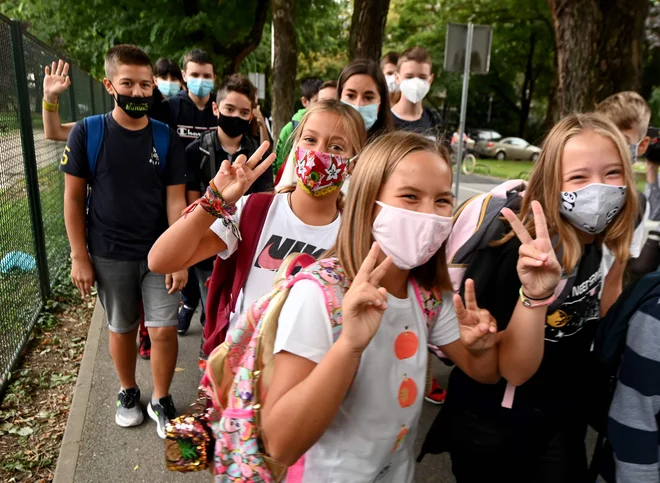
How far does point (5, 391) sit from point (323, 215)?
2.90 metres

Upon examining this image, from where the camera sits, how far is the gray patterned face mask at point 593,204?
186 centimetres

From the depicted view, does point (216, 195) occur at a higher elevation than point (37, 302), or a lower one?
higher

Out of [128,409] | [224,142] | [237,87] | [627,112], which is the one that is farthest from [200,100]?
[627,112]

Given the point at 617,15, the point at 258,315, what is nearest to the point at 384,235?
the point at 258,315

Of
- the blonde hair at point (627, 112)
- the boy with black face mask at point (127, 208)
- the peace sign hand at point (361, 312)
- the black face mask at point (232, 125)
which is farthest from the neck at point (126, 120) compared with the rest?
the blonde hair at point (627, 112)

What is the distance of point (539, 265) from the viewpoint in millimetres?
1582

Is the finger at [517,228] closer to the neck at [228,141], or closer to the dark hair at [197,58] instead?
the neck at [228,141]

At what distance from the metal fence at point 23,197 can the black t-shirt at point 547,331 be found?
133 inches

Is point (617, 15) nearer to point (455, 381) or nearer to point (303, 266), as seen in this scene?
point (455, 381)

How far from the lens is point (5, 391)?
378 cm

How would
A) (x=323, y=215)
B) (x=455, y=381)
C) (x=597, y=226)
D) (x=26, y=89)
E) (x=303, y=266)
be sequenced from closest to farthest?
(x=303, y=266) → (x=597, y=226) → (x=455, y=381) → (x=323, y=215) → (x=26, y=89)

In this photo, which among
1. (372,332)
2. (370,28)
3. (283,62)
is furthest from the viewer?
(283,62)

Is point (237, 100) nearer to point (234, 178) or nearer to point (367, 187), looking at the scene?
point (234, 178)

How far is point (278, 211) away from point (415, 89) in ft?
10.2
